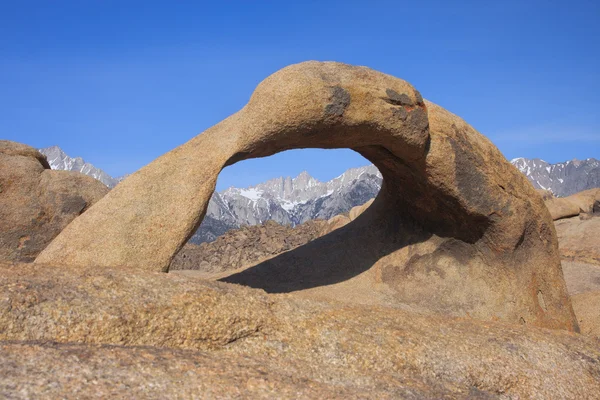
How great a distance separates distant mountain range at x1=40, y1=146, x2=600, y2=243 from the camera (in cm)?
9162

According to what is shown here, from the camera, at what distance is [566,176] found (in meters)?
135

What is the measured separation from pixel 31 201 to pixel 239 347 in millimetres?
3877

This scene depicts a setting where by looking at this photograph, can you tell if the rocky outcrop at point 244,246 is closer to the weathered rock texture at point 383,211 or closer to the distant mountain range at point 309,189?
the weathered rock texture at point 383,211

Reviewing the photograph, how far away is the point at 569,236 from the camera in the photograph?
44.5 ft

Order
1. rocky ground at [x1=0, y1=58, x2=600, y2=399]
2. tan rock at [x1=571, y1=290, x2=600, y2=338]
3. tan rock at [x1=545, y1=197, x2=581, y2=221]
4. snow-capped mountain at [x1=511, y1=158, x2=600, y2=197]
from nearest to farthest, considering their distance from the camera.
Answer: rocky ground at [x1=0, y1=58, x2=600, y2=399], tan rock at [x1=571, y1=290, x2=600, y2=338], tan rock at [x1=545, y1=197, x2=581, y2=221], snow-capped mountain at [x1=511, y1=158, x2=600, y2=197]

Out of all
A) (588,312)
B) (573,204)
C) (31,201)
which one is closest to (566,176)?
(573,204)

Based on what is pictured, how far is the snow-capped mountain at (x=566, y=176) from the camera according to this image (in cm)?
12216

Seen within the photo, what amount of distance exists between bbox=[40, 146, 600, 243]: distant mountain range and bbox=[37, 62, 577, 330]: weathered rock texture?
70140mm

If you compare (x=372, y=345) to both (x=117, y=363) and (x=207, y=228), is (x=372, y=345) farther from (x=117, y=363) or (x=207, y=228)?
(x=207, y=228)

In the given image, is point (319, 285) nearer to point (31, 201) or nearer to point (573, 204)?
point (31, 201)

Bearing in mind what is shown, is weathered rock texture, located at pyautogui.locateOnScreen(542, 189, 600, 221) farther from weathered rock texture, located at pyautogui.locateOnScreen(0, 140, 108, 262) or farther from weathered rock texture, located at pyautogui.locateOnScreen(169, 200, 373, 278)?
weathered rock texture, located at pyautogui.locateOnScreen(0, 140, 108, 262)

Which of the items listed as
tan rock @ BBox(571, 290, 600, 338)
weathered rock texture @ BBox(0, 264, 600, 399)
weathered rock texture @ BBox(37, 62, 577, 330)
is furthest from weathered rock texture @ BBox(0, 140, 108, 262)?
tan rock @ BBox(571, 290, 600, 338)

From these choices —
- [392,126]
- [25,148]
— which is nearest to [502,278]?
[392,126]

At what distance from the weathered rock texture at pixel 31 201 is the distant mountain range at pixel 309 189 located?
70345 millimetres
